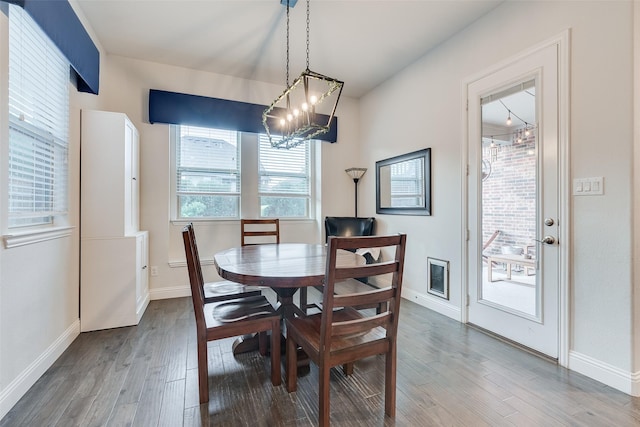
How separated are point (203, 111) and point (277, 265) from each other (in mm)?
2601

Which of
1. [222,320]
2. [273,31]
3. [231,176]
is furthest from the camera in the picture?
[231,176]

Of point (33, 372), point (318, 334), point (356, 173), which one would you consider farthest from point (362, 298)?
point (356, 173)

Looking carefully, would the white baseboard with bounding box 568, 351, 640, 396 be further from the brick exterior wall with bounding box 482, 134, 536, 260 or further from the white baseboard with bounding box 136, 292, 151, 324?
the white baseboard with bounding box 136, 292, 151, 324

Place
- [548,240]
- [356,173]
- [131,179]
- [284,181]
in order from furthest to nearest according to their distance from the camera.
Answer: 1. [356,173]
2. [284,181]
3. [131,179]
4. [548,240]

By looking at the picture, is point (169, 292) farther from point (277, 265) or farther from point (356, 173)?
point (356, 173)

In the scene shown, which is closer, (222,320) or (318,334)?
(318,334)

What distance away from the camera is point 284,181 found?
4172mm

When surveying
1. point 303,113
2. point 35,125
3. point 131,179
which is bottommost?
point 131,179

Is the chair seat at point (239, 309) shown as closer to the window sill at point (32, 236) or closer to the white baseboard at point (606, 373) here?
the window sill at point (32, 236)

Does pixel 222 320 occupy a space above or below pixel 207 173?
below

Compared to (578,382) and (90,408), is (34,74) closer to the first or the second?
(90,408)

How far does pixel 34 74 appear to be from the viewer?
1892mm

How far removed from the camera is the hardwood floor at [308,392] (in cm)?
147

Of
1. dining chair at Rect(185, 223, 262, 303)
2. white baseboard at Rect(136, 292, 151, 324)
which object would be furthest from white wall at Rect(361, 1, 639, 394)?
white baseboard at Rect(136, 292, 151, 324)
